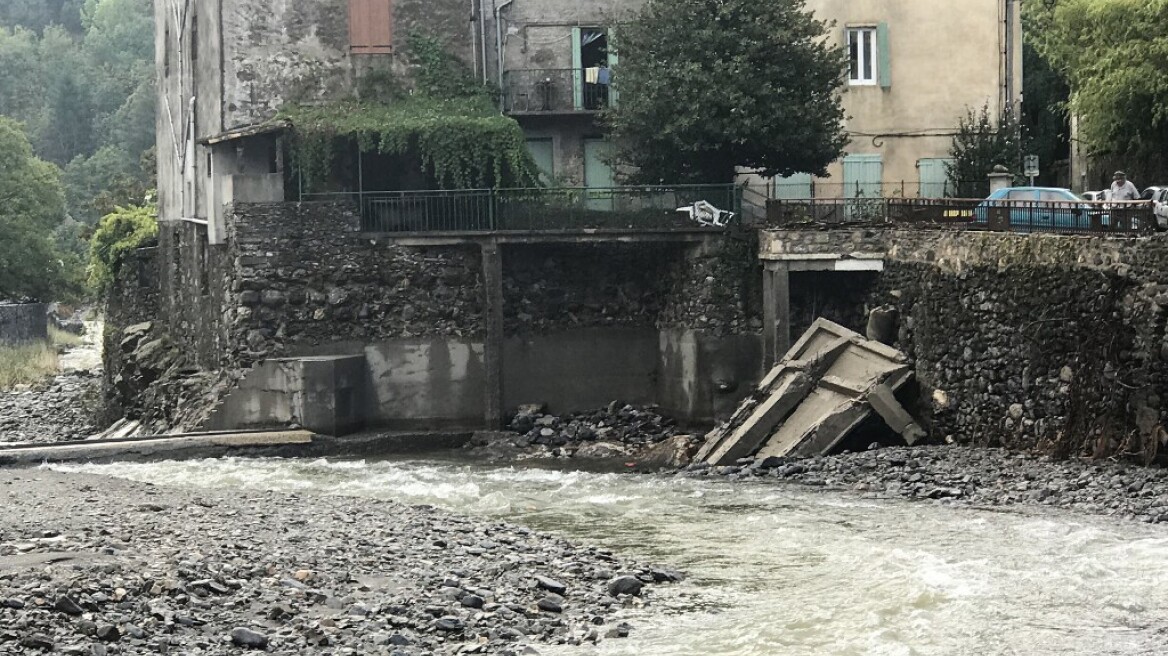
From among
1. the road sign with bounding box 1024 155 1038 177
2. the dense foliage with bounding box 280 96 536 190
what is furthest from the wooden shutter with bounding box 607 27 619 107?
the road sign with bounding box 1024 155 1038 177

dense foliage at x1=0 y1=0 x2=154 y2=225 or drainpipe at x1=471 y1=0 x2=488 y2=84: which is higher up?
dense foliage at x1=0 y1=0 x2=154 y2=225

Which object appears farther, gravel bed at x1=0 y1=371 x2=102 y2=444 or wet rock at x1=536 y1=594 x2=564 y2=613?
gravel bed at x1=0 y1=371 x2=102 y2=444

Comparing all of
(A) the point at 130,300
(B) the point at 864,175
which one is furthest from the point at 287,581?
(A) the point at 130,300

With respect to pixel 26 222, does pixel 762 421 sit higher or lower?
lower

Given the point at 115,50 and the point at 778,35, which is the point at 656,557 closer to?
the point at 778,35

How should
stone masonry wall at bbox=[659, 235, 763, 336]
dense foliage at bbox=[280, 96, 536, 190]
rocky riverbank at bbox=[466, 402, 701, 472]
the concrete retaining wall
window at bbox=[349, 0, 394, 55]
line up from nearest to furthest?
rocky riverbank at bbox=[466, 402, 701, 472] < stone masonry wall at bbox=[659, 235, 763, 336] < dense foliage at bbox=[280, 96, 536, 190] < window at bbox=[349, 0, 394, 55] < the concrete retaining wall

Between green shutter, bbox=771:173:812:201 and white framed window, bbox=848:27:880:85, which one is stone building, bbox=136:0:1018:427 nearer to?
green shutter, bbox=771:173:812:201

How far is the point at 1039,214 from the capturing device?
91.6 feet

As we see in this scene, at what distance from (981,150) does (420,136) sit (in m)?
13.4

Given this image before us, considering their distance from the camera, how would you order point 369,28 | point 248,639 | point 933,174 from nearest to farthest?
point 248,639
point 369,28
point 933,174

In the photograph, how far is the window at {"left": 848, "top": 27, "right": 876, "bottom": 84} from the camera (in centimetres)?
4084

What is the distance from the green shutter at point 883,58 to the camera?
1604 inches

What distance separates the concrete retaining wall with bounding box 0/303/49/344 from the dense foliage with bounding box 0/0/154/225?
91.6 feet

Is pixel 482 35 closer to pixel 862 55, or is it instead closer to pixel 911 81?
pixel 862 55
